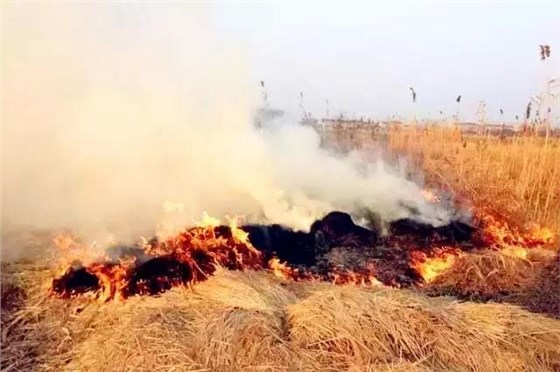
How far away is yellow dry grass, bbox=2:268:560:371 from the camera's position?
13.4ft

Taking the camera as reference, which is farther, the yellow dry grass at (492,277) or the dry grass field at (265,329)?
the yellow dry grass at (492,277)

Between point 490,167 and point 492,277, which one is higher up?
point 490,167

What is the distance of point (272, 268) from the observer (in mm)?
5918

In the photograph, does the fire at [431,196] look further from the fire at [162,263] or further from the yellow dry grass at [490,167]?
the fire at [162,263]

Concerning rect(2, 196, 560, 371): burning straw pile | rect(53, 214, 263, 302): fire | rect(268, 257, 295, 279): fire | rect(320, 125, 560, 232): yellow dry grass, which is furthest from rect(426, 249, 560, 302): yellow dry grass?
rect(53, 214, 263, 302): fire

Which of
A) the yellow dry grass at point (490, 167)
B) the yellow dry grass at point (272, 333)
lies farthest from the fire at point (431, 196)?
the yellow dry grass at point (272, 333)

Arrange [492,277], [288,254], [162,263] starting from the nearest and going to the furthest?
[162,263] < [492,277] < [288,254]

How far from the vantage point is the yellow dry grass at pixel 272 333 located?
160 inches

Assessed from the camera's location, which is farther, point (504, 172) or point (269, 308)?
point (504, 172)

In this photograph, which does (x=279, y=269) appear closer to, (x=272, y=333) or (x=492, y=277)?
(x=272, y=333)

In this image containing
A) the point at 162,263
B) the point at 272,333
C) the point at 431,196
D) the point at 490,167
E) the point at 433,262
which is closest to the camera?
the point at 272,333

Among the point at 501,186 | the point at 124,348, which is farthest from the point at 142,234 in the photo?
the point at 501,186

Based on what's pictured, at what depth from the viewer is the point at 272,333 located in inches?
167

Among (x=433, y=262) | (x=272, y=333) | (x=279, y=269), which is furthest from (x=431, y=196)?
(x=272, y=333)
